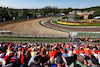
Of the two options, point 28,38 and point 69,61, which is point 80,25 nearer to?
point 28,38

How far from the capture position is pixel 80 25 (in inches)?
1082

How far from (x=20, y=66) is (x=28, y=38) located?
13460mm

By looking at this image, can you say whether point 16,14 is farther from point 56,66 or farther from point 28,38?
point 56,66

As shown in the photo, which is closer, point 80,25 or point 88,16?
point 80,25

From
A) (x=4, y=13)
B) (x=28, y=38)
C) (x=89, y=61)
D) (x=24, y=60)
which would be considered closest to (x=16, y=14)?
(x=4, y=13)

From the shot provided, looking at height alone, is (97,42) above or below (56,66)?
below

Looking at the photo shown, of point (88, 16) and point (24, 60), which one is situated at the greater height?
point (88, 16)

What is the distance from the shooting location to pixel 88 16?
137ft

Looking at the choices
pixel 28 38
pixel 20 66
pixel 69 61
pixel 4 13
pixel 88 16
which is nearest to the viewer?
pixel 20 66

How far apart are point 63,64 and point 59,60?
0.37 meters

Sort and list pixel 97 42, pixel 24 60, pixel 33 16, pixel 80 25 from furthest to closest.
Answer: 1. pixel 33 16
2. pixel 80 25
3. pixel 97 42
4. pixel 24 60

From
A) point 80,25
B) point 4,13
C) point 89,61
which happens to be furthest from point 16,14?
point 89,61

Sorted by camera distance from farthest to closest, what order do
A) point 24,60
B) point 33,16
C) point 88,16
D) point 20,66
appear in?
point 33,16
point 88,16
point 24,60
point 20,66

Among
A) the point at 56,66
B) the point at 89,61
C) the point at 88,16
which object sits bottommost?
the point at 56,66
